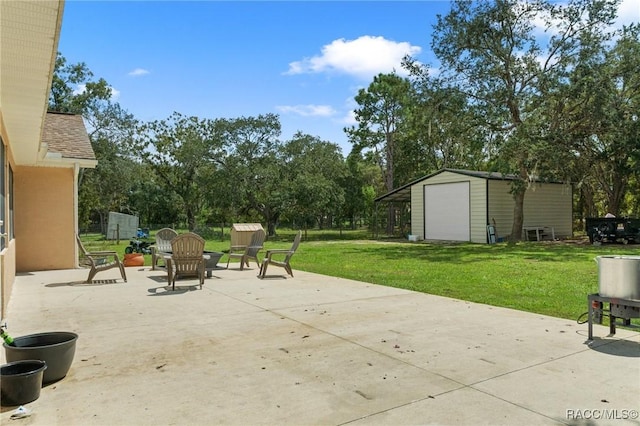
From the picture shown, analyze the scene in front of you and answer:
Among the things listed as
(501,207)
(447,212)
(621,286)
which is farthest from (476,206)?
(621,286)

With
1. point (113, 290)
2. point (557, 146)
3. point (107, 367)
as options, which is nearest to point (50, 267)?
point (113, 290)

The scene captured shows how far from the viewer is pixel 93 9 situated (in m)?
5.29

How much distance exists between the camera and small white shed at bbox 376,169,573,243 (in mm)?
19672

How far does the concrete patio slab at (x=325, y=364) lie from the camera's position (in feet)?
9.26

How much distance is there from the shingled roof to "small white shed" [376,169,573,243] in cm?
1532

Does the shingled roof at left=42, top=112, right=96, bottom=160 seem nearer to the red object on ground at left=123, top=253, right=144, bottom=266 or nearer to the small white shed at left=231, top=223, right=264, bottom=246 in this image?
the red object on ground at left=123, top=253, right=144, bottom=266

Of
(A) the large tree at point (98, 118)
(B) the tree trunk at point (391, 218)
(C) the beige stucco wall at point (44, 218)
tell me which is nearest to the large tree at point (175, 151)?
(A) the large tree at point (98, 118)

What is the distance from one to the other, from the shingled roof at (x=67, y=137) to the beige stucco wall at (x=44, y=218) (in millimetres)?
541

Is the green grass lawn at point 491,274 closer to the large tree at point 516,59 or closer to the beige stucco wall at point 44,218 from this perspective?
the beige stucco wall at point 44,218

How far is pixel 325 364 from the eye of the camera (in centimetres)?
374

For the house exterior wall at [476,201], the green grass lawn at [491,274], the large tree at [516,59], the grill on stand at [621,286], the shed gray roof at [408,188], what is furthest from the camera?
the shed gray roof at [408,188]

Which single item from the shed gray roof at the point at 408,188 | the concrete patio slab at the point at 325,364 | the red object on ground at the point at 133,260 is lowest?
the concrete patio slab at the point at 325,364

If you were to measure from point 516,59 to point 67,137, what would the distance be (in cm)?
1692

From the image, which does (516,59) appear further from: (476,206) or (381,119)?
(381,119)
